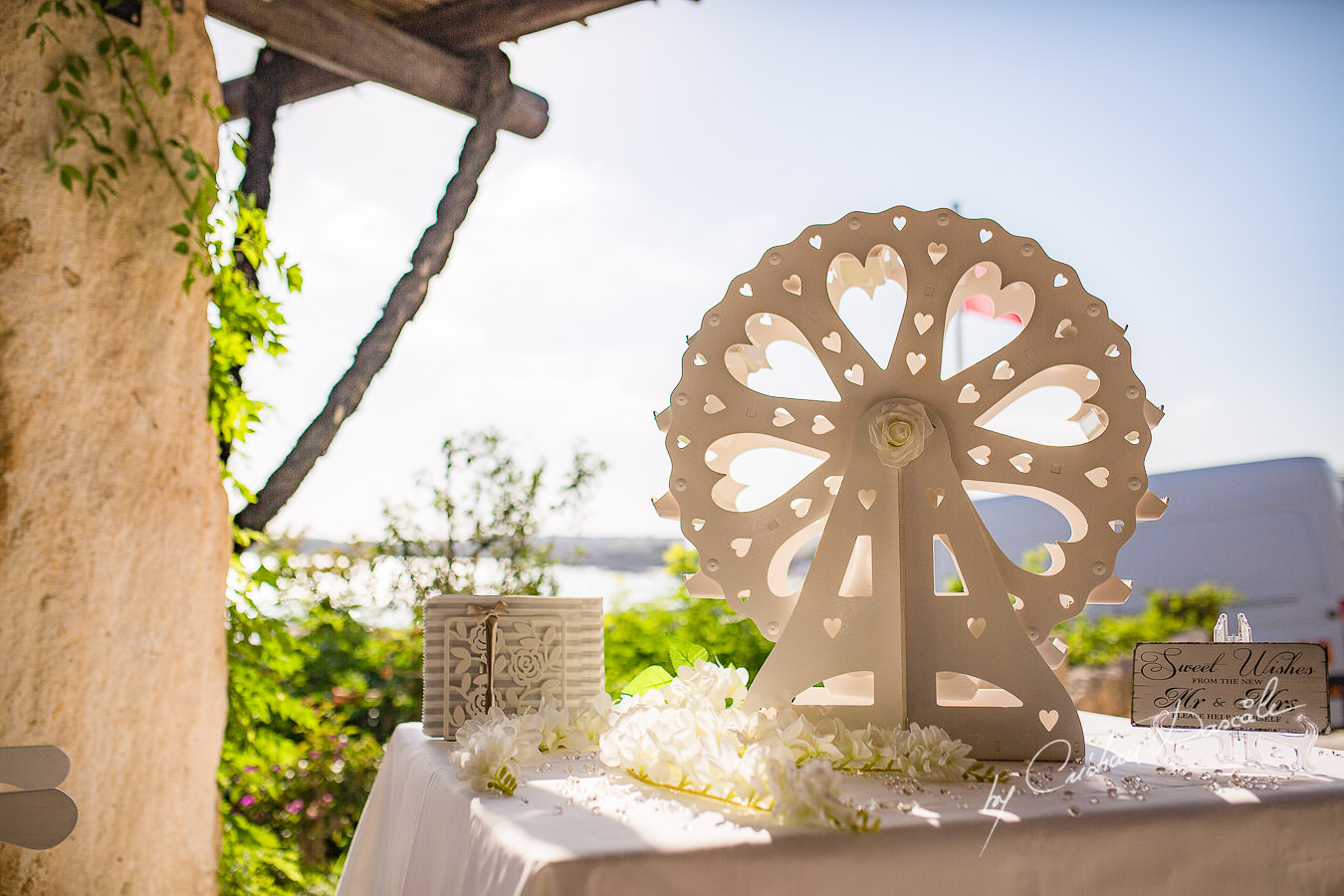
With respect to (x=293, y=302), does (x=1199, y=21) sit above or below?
above

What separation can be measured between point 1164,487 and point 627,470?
412 centimetres

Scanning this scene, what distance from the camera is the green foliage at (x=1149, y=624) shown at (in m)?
4.80

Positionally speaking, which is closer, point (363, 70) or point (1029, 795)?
point (1029, 795)

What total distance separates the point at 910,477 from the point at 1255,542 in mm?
5238

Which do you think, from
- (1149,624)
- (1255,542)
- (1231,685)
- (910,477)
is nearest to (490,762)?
(910,477)

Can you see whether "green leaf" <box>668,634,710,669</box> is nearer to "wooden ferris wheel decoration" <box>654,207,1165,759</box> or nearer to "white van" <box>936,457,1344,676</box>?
"wooden ferris wheel decoration" <box>654,207,1165,759</box>

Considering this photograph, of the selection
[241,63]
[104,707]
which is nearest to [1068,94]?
[241,63]

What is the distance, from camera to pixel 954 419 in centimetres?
130

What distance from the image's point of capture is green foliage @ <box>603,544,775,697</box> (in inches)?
130

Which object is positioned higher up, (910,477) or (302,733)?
(910,477)

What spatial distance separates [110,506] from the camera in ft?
5.45

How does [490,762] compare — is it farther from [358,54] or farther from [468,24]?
[468,24]

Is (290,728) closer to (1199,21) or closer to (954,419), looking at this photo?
(954,419)

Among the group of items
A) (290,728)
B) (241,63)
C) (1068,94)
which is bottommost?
(290,728)
